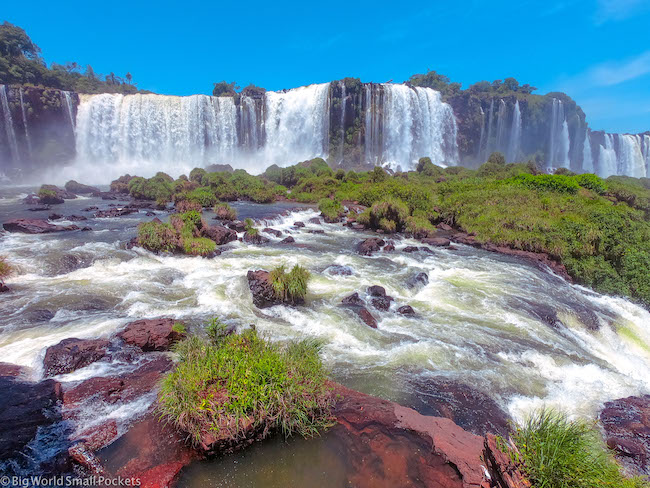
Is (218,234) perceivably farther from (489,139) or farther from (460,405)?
(489,139)

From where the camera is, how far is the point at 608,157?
207ft

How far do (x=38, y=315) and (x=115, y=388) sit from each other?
14.6 feet

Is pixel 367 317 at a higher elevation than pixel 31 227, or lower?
Answer: lower

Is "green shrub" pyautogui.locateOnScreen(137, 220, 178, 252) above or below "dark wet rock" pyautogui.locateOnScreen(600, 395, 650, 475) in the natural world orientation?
above

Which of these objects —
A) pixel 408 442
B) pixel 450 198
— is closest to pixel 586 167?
pixel 450 198

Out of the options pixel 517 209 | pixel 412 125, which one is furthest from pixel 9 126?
pixel 517 209

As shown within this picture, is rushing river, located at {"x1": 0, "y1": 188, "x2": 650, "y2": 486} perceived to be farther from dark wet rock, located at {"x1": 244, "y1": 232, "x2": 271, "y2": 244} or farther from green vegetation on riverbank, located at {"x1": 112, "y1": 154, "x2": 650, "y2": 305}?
green vegetation on riverbank, located at {"x1": 112, "y1": 154, "x2": 650, "y2": 305}

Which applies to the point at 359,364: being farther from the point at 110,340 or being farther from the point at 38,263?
the point at 38,263

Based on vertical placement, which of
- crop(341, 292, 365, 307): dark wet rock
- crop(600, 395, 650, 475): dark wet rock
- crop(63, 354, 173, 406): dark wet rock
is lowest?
crop(600, 395, 650, 475): dark wet rock

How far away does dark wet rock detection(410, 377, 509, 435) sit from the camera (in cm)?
490

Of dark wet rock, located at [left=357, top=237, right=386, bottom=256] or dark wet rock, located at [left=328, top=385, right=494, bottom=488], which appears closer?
dark wet rock, located at [left=328, top=385, right=494, bottom=488]

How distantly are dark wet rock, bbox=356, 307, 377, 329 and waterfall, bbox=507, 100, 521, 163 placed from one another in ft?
206

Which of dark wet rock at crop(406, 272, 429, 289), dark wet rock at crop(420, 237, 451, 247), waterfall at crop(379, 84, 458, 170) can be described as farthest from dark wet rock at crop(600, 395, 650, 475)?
waterfall at crop(379, 84, 458, 170)

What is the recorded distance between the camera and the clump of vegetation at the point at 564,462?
3.03 metres
